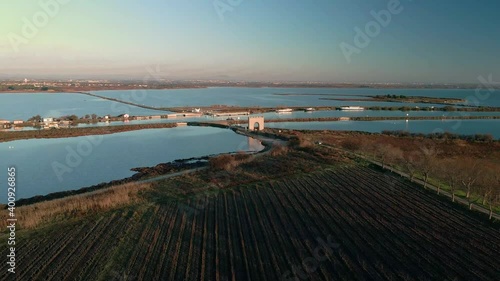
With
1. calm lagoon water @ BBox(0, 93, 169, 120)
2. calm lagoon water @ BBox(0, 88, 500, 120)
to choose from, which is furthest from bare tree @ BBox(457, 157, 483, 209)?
calm lagoon water @ BBox(0, 88, 500, 120)

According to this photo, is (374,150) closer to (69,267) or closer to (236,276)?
(236,276)

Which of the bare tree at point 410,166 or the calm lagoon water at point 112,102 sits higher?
the bare tree at point 410,166

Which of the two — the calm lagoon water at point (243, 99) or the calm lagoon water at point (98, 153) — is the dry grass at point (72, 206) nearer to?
the calm lagoon water at point (98, 153)

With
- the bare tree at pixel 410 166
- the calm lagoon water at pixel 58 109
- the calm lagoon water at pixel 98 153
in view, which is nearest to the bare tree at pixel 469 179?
the bare tree at pixel 410 166

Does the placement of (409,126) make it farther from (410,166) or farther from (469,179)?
(469,179)

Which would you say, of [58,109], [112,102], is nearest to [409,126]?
[58,109]

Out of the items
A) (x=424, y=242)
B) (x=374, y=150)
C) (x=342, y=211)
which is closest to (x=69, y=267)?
(x=342, y=211)
